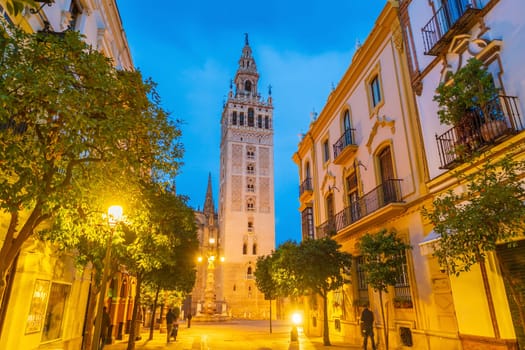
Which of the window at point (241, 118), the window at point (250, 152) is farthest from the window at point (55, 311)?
the window at point (241, 118)

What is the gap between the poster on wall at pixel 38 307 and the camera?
30.6 feet

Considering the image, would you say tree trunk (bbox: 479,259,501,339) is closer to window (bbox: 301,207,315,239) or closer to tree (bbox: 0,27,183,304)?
tree (bbox: 0,27,183,304)

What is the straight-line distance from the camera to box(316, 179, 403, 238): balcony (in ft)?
39.9

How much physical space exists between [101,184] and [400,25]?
36.9 ft

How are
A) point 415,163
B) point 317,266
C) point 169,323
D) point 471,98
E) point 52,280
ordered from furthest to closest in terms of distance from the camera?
point 169,323 → point 317,266 → point 415,163 → point 52,280 → point 471,98

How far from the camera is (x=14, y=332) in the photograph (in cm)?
853

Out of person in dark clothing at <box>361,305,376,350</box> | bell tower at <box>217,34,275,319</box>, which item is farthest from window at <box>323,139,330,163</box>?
bell tower at <box>217,34,275,319</box>

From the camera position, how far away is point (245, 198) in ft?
178

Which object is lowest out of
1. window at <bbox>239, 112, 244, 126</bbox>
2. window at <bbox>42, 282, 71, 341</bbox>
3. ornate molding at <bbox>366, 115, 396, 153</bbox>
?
window at <bbox>42, 282, 71, 341</bbox>

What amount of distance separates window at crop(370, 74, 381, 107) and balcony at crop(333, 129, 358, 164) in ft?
6.31

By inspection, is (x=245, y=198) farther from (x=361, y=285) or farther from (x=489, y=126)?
(x=489, y=126)

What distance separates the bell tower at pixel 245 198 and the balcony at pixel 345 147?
35035 mm

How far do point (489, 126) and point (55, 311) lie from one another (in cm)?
1322

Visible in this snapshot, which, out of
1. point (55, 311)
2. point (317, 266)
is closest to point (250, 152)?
Answer: point (317, 266)
